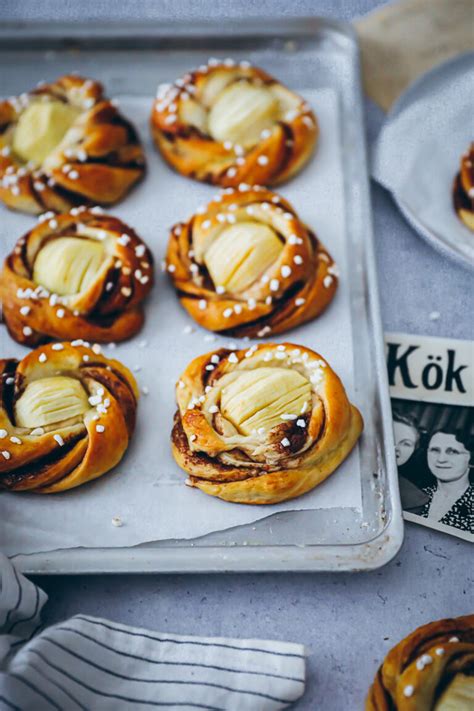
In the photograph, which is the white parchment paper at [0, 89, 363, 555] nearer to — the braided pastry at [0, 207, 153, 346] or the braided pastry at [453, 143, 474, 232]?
the braided pastry at [0, 207, 153, 346]

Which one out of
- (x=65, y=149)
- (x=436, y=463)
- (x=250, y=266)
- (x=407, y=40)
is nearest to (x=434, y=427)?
(x=436, y=463)

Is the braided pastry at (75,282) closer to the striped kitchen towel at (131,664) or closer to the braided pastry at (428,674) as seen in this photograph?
the striped kitchen towel at (131,664)

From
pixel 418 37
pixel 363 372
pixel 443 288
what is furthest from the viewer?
pixel 418 37

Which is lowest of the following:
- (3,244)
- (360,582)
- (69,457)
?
(360,582)

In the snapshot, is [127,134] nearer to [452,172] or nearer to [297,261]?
[297,261]

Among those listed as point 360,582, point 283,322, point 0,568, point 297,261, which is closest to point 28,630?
point 0,568

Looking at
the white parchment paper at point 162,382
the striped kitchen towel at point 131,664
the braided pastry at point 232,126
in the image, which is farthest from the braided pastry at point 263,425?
the braided pastry at point 232,126

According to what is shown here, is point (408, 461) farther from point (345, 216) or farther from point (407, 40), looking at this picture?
point (407, 40)
